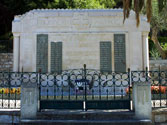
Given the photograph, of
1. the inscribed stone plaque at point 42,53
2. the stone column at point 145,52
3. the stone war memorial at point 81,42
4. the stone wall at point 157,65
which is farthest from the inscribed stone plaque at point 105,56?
the stone wall at point 157,65

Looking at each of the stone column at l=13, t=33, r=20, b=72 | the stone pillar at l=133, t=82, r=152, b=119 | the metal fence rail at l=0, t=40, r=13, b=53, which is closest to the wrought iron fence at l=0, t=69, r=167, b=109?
the stone pillar at l=133, t=82, r=152, b=119

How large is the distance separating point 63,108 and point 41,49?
7.58 m

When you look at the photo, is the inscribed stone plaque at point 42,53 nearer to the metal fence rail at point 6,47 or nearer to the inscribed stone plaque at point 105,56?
the inscribed stone plaque at point 105,56

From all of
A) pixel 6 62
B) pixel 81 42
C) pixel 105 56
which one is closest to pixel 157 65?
pixel 105 56

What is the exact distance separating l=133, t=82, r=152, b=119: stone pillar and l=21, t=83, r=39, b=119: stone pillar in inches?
127

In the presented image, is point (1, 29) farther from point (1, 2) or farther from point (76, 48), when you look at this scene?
point (76, 48)

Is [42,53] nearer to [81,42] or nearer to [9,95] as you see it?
[81,42]

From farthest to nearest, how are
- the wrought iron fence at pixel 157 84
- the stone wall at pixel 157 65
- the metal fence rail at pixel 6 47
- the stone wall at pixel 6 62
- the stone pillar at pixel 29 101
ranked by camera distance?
the metal fence rail at pixel 6 47 → the stone wall at pixel 6 62 → the stone wall at pixel 157 65 → the wrought iron fence at pixel 157 84 → the stone pillar at pixel 29 101

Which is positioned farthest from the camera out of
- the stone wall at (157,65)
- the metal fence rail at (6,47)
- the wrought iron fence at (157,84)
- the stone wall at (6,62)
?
the metal fence rail at (6,47)

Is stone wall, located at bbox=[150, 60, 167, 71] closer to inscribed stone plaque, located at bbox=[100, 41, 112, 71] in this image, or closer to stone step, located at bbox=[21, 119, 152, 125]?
inscribed stone plaque, located at bbox=[100, 41, 112, 71]

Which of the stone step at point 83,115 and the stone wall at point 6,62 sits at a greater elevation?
the stone wall at point 6,62

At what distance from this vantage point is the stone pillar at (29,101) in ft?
22.8

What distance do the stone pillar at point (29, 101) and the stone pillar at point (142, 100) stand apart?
322 centimetres

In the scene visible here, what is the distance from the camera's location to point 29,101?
6.99m
